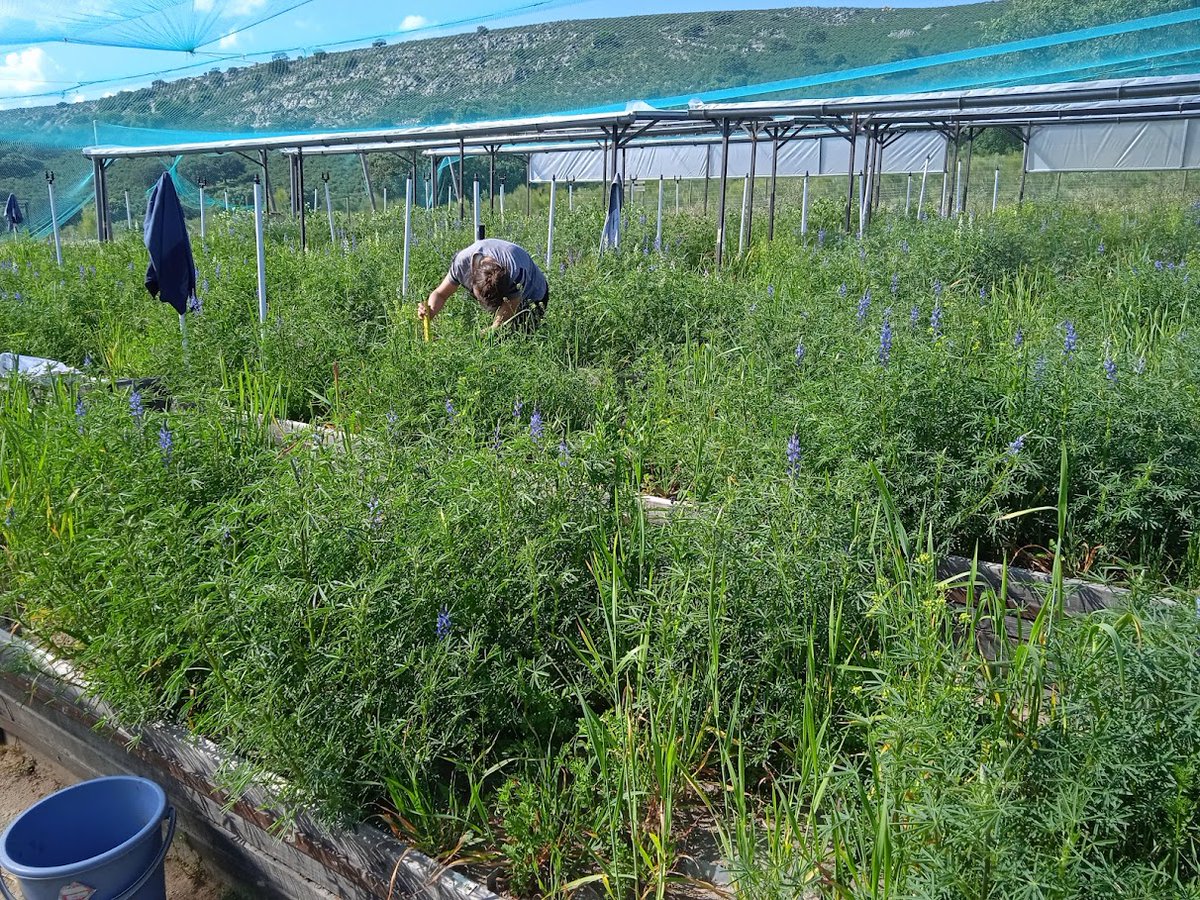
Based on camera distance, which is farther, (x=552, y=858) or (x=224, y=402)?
(x=224, y=402)

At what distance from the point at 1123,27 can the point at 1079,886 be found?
40.1 feet

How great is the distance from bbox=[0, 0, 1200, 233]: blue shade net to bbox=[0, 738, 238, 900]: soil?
37.5ft

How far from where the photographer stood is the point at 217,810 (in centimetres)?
263

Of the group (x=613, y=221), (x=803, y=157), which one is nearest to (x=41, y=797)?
(x=613, y=221)

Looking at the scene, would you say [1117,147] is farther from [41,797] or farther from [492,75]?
[41,797]

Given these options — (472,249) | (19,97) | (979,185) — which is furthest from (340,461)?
(979,185)

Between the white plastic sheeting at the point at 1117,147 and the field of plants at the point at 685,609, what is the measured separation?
70.8ft

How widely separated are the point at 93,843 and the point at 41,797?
790mm

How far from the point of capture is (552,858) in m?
2.21

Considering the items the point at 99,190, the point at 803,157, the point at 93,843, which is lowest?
the point at 93,843

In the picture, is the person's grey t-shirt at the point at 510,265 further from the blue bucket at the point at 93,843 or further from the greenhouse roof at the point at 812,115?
the blue bucket at the point at 93,843

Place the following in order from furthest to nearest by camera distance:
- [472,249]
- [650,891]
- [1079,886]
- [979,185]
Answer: [979,185]
[472,249]
[650,891]
[1079,886]

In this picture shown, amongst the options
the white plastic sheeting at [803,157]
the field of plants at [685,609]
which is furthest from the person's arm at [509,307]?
the white plastic sheeting at [803,157]

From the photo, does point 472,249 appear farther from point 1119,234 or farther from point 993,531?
point 1119,234
